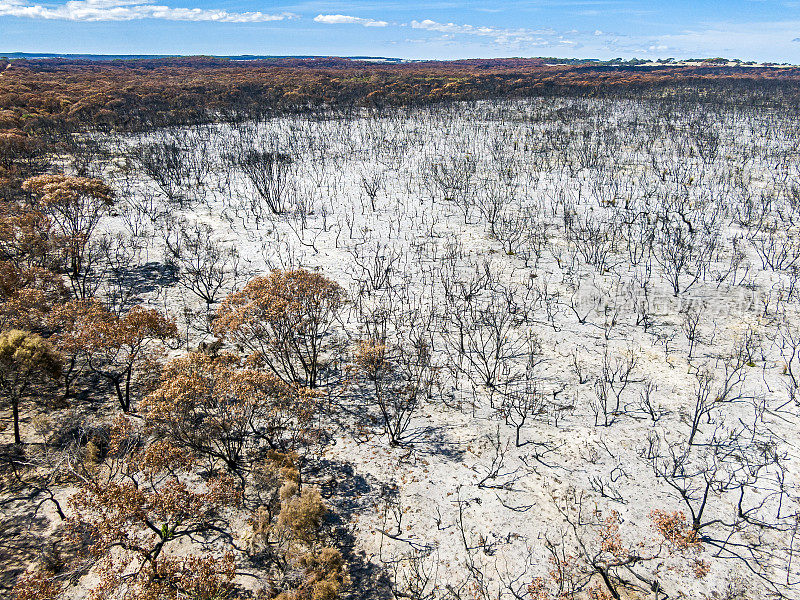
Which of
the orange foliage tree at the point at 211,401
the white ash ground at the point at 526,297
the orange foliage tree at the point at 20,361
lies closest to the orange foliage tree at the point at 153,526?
the orange foliage tree at the point at 211,401

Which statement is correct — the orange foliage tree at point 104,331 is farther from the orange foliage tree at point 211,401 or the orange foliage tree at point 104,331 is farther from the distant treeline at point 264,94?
the distant treeline at point 264,94

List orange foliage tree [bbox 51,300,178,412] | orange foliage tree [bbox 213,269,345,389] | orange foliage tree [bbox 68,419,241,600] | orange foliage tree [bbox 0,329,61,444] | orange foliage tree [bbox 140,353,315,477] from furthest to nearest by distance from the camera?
orange foliage tree [bbox 213,269,345,389]
orange foliage tree [bbox 51,300,178,412]
orange foliage tree [bbox 0,329,61,444]
orange foliage tree [bbox 140,353,315,477]
orange foliage tree [bbox 68,419,241,600]

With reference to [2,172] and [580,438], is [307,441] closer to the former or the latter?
[580,438]

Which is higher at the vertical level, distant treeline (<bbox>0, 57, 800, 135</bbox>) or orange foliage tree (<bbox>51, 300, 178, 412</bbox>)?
distant treeline (<bbox>0, 57, 800, 135</bbox>)

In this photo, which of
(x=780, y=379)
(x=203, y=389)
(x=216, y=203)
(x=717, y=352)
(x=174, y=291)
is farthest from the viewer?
(x=216, y=203)

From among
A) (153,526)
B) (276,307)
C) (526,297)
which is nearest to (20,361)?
(153,526)

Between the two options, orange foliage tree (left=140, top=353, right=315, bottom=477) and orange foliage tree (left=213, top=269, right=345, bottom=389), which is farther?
orange foliage tree (left=213, top=269, right=345, bottom=389)

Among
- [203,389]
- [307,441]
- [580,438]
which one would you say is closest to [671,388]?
[580,438]

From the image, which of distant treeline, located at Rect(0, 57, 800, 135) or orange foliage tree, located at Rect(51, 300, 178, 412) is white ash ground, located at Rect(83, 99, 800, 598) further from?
distant treeline, located at Rect(0, 57, 800, 135)

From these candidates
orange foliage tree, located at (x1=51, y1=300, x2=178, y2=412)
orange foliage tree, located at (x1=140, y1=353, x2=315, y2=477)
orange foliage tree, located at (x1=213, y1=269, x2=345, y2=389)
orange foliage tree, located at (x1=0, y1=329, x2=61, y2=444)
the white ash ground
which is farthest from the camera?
orange foliage tree, located at (x1=213, y1=269, x2=345, y2=389)

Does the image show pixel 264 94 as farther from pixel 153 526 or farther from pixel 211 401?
pixel 153 526

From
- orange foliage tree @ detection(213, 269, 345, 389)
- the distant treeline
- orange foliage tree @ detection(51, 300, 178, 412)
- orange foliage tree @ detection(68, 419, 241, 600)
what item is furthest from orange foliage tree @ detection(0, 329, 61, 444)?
the distant treeline
